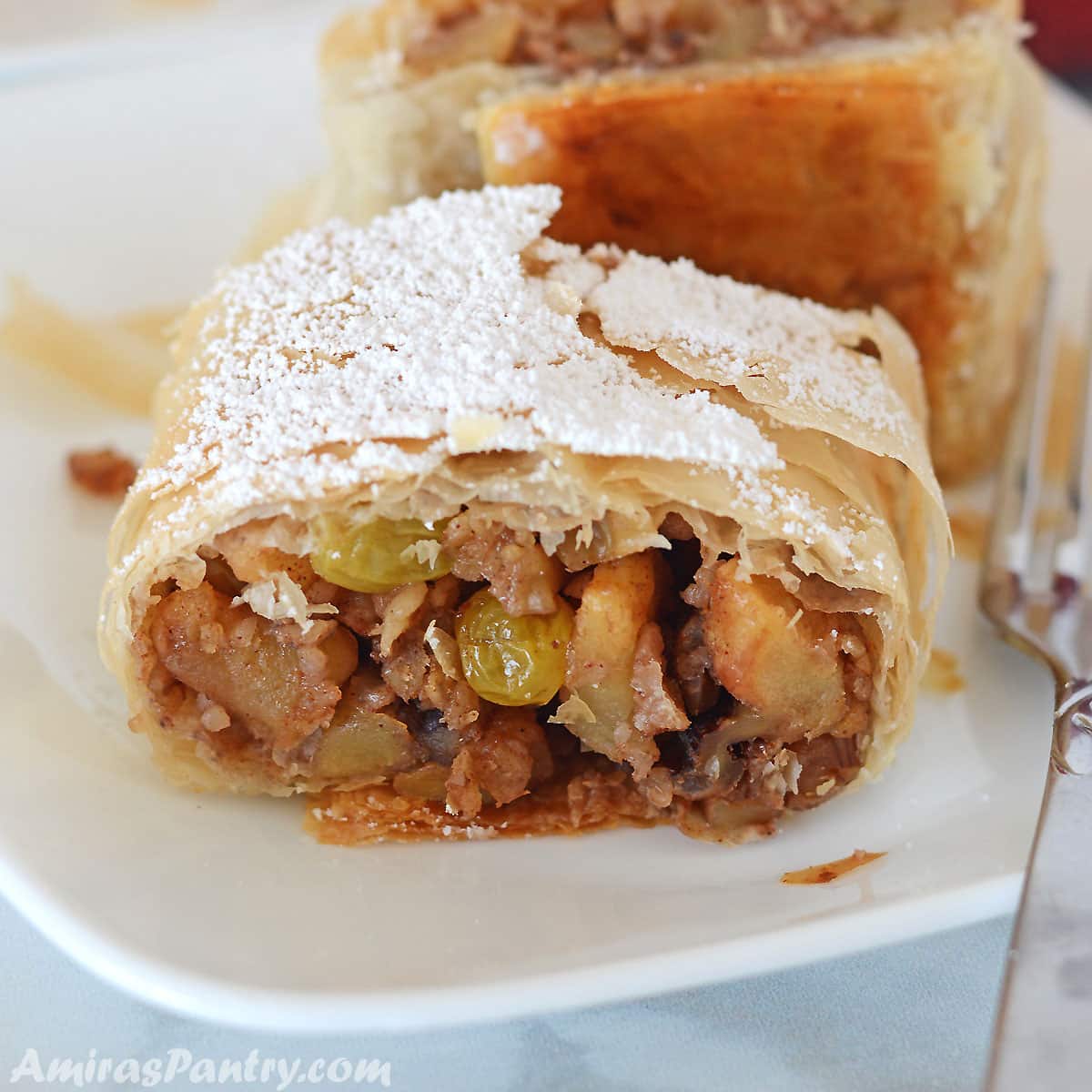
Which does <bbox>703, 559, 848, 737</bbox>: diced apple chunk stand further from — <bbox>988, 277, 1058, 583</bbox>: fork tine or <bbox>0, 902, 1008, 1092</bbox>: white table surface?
<bbox>988, 277, 1058, 583</bbox>: fork tine

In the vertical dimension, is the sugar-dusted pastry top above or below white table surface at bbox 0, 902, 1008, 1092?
above

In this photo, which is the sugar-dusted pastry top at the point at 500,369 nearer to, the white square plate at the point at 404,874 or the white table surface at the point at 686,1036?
the white square plate at the point at 404,874

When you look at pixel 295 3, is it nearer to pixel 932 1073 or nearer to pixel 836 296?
pixel 836 296

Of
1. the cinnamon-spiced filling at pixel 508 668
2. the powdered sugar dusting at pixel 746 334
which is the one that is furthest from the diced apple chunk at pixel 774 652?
the powdered sugar dusting at pixel 746 334

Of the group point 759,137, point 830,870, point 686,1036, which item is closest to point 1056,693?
point 830,870

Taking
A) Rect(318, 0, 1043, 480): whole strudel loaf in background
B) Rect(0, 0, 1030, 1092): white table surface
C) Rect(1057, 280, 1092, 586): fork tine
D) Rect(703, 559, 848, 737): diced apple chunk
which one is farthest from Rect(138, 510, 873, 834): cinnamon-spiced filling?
Rect(318, 0, 1043, 480): whole strudel loaf in background

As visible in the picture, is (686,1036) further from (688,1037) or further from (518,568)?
(518,568)

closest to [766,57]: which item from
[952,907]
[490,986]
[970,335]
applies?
[970,335]
